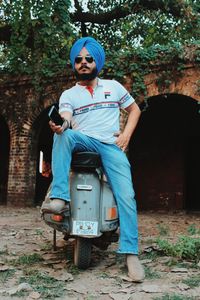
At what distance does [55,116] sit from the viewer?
2814 millimetres

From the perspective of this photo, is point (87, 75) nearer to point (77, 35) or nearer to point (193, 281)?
point (193, 281)

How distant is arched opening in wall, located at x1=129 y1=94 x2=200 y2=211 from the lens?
35.9 ft

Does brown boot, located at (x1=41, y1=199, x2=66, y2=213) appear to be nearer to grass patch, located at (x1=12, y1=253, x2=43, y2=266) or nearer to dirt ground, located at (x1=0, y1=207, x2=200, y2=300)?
dirt ground, located at (x1=0, y1=207, x2=200, y2=300)

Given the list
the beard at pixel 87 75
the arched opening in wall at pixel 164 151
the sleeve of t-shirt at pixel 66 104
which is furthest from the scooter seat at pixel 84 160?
the arched opening in wall at pixel 164 151

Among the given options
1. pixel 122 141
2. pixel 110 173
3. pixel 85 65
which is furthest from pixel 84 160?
pixel 85 65

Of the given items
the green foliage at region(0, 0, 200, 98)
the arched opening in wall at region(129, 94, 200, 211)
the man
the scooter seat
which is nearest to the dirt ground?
A: the man

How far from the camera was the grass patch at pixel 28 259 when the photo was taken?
10.6ft

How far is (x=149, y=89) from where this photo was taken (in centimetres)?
905

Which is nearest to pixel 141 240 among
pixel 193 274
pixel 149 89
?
pixel 193 274

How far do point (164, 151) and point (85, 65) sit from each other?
812 centimetres

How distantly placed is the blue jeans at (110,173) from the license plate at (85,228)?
0.22 metres

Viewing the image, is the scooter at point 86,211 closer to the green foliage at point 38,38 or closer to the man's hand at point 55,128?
the man's hand at point 55,128

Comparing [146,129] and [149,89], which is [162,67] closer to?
[149,89]

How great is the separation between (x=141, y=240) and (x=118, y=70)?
5657mm
